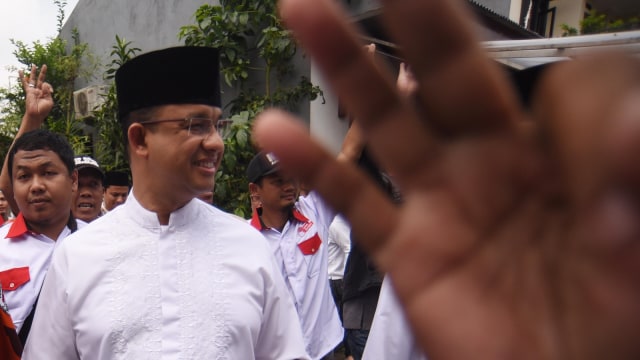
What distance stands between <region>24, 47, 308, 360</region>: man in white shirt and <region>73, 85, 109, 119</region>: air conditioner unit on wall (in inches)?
323

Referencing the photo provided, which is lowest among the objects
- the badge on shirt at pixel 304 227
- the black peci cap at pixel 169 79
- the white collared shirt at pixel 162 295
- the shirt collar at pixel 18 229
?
the badge on shirt at pixel 304 227

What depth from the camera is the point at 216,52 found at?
2.11 metres

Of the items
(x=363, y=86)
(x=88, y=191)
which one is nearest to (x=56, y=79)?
(x=88, y=191)

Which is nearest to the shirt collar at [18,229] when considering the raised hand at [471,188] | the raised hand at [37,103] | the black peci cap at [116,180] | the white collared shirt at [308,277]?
the raised hand at [37,103]

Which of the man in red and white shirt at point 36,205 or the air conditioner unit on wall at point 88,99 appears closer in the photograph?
the man in red and white shirt at point 36,205

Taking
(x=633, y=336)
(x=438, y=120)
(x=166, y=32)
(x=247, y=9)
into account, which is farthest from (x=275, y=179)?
(x=166, y=32)

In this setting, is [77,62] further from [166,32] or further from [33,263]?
[33,263]

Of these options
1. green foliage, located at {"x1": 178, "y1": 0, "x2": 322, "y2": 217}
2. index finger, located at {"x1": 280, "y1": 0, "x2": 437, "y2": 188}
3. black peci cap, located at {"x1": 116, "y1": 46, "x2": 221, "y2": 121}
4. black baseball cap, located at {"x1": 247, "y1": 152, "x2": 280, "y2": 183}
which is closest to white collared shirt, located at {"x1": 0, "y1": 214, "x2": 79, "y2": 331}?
black peci cap, located at {"x1": 116, "y1": 46, "x2": 221, "y2": 121}

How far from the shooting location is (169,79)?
6.27ft

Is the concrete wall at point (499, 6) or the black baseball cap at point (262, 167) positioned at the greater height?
the concrete wall at point (499, 6)

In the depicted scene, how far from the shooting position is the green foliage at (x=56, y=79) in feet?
33.5

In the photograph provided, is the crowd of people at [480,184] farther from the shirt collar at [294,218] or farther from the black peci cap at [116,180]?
the black peci cap at [116,180]

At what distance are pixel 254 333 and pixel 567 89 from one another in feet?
4.79

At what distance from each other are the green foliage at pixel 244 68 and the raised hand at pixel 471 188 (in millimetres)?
5544
